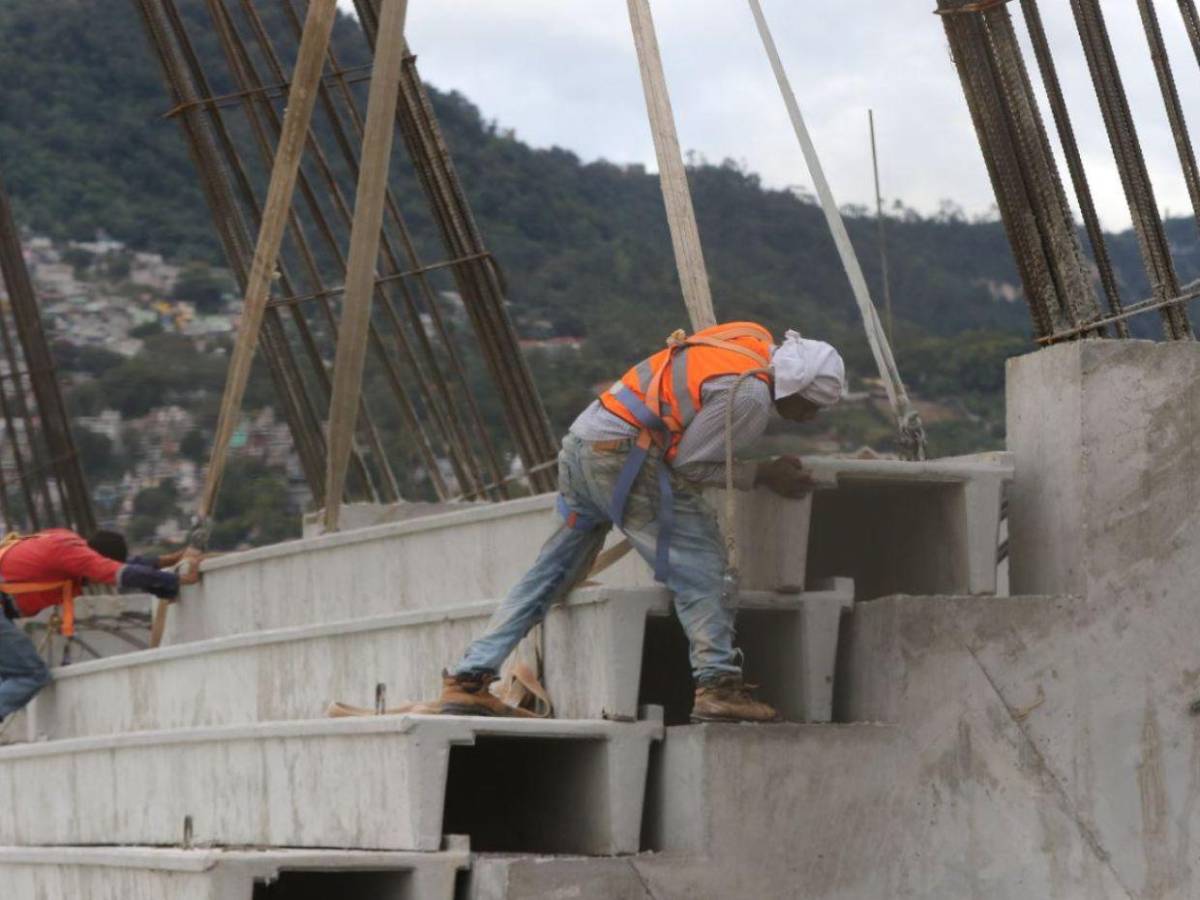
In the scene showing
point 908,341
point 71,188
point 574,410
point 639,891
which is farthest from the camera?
point 71,188

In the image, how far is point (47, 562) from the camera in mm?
13828

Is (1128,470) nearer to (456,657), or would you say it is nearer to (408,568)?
(456,657)

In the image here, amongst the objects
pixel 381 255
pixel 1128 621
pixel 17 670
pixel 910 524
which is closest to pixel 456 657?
pixel 910 524

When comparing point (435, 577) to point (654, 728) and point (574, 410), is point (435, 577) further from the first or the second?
point (574, 410)

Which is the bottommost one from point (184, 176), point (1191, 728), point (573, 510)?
point (1191, 728)

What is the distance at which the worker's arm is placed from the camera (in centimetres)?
884

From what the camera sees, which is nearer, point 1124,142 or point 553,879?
point 553,879

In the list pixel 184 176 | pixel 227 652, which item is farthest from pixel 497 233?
pixel 227 652

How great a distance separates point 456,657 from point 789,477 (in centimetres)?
156

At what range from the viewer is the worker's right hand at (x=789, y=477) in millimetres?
9188

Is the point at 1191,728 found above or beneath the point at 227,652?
beneath

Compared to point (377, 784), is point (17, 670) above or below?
above

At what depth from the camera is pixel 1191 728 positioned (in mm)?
9422

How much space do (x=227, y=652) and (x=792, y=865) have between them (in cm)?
360
